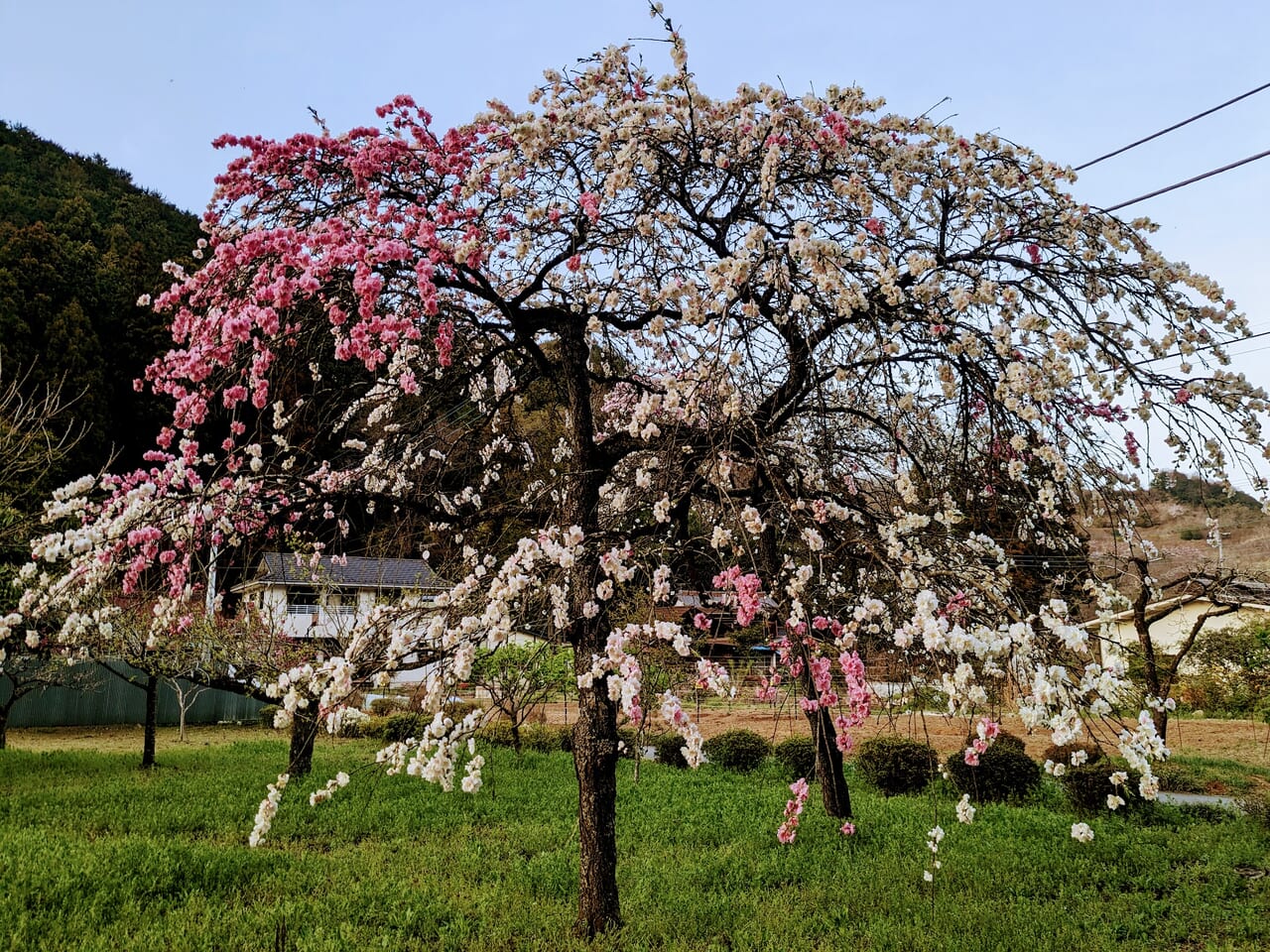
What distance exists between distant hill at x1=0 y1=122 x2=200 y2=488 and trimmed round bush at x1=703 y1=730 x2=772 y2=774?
13.9m

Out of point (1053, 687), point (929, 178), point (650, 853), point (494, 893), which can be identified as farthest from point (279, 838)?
point (929, 178)

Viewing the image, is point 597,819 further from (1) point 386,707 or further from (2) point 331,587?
(1) point 386,707

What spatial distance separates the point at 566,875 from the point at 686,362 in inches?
145

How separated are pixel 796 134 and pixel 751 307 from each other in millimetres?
1156

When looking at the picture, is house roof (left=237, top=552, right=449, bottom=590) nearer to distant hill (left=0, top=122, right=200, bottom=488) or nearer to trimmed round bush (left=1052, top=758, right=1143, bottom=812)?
trimmed round bush (left=1052, top=758, right=1143, bottom=812)

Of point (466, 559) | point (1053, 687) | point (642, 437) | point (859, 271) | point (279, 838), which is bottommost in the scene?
point (279, 838)

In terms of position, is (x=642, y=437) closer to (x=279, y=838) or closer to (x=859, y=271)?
(x=859, y=271)

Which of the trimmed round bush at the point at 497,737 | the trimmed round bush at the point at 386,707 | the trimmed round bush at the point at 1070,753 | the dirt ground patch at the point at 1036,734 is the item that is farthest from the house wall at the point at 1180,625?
the trimmed round bush at the point at 386,707

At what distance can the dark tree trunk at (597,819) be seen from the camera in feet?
14.1

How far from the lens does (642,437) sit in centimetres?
461

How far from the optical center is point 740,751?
436 inches

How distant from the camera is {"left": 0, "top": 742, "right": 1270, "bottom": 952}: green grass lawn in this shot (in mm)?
4332

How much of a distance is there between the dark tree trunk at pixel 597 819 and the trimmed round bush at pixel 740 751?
7.02 m

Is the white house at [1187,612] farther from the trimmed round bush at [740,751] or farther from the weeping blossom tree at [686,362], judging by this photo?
the trimmed round bush at [740,751]
